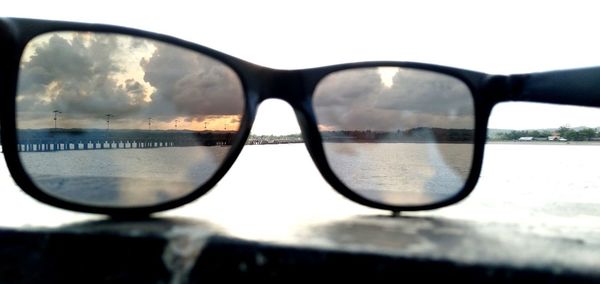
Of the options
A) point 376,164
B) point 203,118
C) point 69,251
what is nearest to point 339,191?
point 376,164

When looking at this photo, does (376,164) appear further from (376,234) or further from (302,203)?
(376,234)

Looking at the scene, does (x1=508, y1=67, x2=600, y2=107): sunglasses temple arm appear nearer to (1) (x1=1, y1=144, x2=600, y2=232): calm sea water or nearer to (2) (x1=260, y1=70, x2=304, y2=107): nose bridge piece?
(1) (x1=1, y1=144, x2=600, y2=232): calm sea water

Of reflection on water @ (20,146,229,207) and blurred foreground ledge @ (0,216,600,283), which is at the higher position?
reflection on water @ (20,146,229,207)

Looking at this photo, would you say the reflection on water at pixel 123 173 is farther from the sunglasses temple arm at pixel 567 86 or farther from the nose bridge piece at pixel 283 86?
the sunglasses temple arm at pixel 567 86

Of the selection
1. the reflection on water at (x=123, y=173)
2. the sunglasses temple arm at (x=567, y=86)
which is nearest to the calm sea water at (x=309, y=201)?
the reflection on water at (x=123, y=173)

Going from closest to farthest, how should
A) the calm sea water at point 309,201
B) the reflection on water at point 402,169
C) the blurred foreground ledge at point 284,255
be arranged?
the blurred foreground ledge at point 284,255, the calm sea water at point 309,201, the reflection on water at point 402,169

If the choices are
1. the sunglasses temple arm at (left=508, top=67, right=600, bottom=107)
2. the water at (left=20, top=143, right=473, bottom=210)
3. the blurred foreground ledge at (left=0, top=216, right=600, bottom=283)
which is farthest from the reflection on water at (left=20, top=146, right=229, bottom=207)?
the sunglasses temple arm at (left=508, top=67, right=600, bottom=107)

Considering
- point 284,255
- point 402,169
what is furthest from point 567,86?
point 284,255
